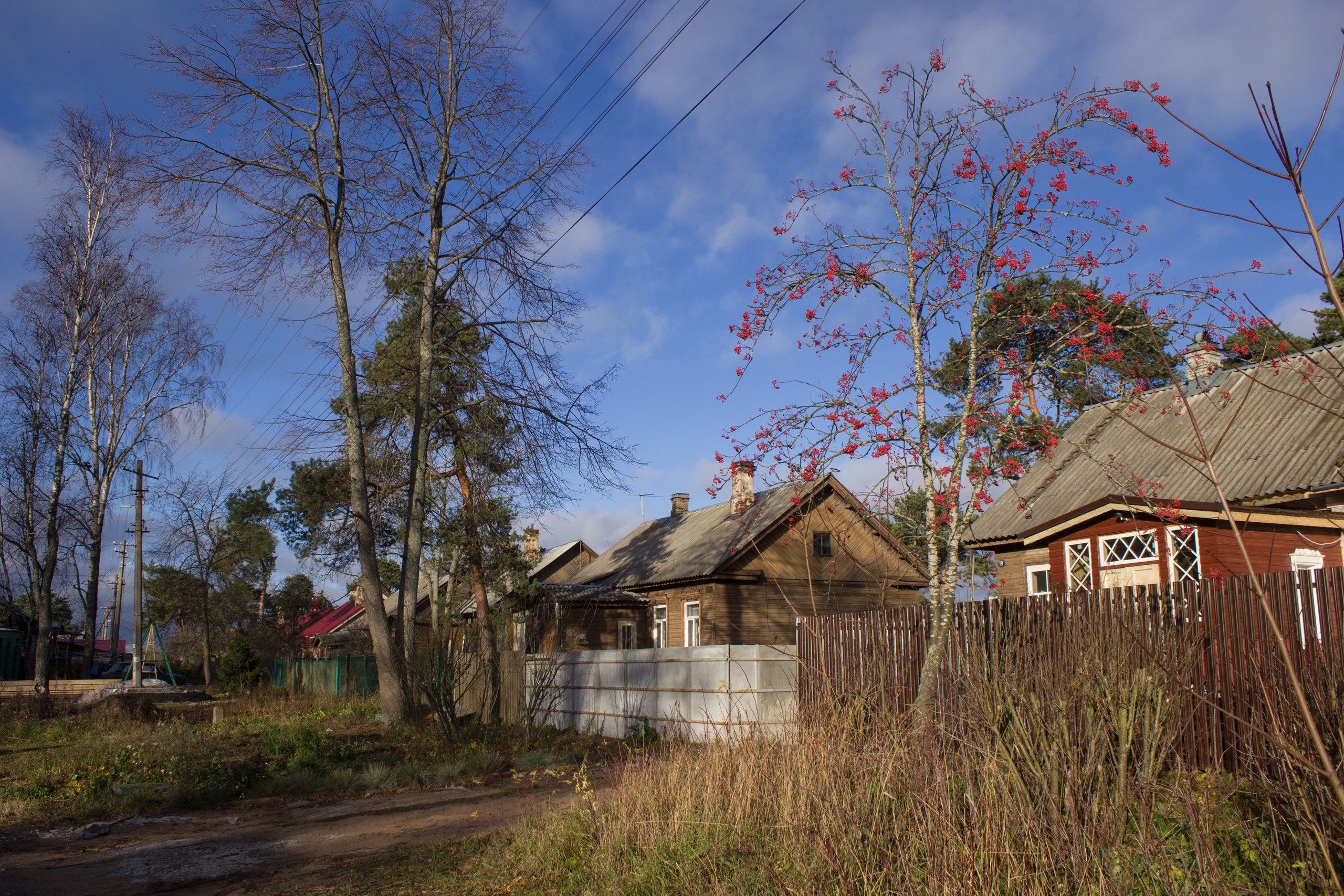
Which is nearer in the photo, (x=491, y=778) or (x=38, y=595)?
(x=491, y=778)

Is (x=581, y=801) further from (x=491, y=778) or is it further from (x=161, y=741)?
(x=161, y=741)

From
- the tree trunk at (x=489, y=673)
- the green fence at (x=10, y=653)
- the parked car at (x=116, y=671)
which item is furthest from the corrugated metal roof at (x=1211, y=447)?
the parked car at (x=116, y=671)

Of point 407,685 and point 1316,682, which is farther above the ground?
point 1316,682

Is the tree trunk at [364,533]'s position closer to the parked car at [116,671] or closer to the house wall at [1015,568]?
the house wall at [1015,568]

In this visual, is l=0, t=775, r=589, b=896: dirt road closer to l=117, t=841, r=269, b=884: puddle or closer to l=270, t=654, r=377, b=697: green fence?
l=117, t=841, r=269, b=884: puddle

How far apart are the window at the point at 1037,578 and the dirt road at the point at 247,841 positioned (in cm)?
1095

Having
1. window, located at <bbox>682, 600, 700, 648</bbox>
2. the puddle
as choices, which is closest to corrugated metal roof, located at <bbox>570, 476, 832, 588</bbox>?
window, located at <bbox>682, 600, 700, 648</bbox>

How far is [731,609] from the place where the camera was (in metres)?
25.8

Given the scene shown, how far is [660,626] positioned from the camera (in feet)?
94.0

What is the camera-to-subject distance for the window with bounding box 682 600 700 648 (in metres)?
26.1

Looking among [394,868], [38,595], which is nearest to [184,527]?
[38,595]

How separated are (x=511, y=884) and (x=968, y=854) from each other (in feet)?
10.9

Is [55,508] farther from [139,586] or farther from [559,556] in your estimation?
[559,556]

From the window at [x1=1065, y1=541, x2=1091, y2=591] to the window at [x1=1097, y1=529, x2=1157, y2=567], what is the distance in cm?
27
